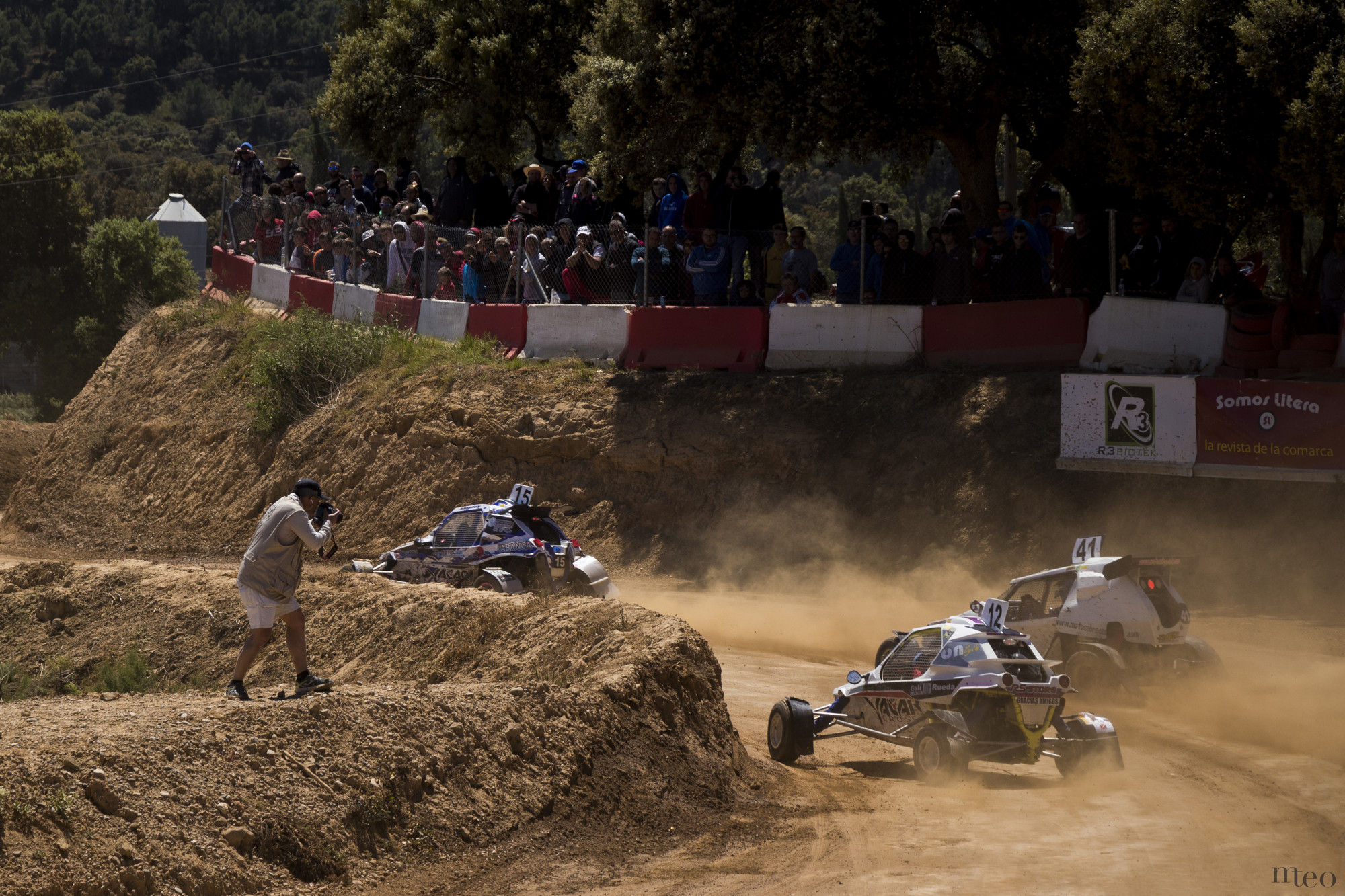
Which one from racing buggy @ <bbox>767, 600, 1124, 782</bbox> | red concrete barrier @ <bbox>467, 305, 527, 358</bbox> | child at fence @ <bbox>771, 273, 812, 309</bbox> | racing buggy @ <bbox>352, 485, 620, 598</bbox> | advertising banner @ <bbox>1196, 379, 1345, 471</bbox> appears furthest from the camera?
red concrete barrier @ <bbox>467, 305, 527, 358</bbox>

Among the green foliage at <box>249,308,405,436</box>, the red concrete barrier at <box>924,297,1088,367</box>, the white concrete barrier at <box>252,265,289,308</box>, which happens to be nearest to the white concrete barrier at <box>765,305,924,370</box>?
the red concrete barrier at <box>924,297,1088,367</box>

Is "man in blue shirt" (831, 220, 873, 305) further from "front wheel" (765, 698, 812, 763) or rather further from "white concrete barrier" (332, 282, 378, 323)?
"white concrete barrier" (332, 282, 378, 323)

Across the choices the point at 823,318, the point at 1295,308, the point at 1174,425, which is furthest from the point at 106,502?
the point at 1295,308

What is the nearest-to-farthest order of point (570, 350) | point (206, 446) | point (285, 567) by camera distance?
1. point (285, 567)
2. point (570, 350)
3. point (206, 446)

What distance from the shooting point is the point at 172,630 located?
15203mm

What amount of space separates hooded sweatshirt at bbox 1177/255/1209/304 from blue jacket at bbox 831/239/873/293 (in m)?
4.99

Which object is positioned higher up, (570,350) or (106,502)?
(570,350)

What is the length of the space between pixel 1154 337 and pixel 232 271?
2429 cm

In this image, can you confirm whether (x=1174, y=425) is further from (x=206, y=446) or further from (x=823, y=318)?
(x=206, y=446)

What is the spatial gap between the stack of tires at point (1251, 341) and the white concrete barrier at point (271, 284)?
21491 mm

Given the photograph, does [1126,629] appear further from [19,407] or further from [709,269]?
[19,407]

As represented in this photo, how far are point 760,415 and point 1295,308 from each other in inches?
328

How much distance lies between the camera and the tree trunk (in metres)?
22.5

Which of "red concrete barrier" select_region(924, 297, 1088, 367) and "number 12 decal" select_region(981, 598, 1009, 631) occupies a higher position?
"red concrete barrier" select_region(924, 297, 1088, 367)
